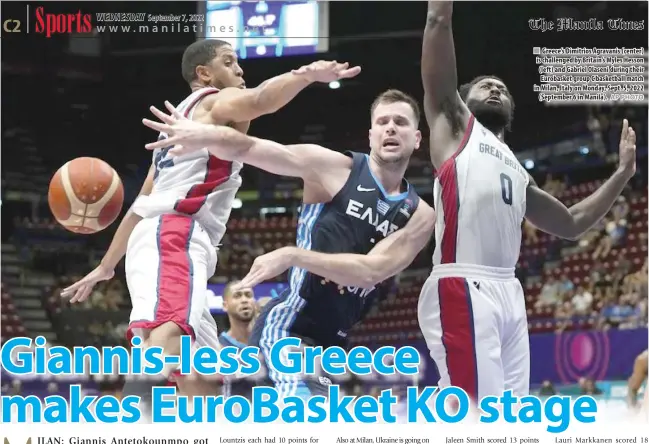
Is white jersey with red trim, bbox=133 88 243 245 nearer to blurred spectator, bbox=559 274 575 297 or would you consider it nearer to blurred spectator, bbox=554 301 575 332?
blurred spectator, bbox=554 301 575 332

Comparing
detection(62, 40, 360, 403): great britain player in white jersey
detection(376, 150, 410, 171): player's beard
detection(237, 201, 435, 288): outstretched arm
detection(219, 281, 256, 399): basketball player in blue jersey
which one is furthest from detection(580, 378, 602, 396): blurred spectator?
detection(62, 40, 360, 403): great britain player in white jersey

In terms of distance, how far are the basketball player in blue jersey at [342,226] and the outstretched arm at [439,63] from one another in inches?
18.6

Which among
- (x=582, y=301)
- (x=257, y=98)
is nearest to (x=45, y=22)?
(x=257, y=98)

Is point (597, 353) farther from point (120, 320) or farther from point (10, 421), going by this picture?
point (10, 421)

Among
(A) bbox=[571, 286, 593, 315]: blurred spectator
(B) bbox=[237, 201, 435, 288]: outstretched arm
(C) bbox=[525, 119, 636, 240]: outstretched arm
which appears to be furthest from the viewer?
(A) bbox=[571, 286, 593, 315]: blurred spectator

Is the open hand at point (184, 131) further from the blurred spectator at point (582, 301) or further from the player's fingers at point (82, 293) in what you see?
the blurred spectator at point (582, 301)

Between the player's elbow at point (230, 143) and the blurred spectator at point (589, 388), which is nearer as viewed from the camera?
the player's elbow at point (230, 143)

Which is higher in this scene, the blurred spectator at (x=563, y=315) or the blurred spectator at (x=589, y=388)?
the blurred spectator at (x=563, y=315)

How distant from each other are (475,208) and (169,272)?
1597mm

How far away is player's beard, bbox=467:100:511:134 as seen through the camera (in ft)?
16.6

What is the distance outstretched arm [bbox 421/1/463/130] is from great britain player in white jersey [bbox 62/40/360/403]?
39 cm

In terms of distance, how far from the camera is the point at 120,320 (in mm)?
14227

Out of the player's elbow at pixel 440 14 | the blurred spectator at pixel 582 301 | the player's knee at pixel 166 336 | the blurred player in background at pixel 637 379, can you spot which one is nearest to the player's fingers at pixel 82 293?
the player's knee at pixel 166 336

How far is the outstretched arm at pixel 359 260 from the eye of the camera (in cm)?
430
